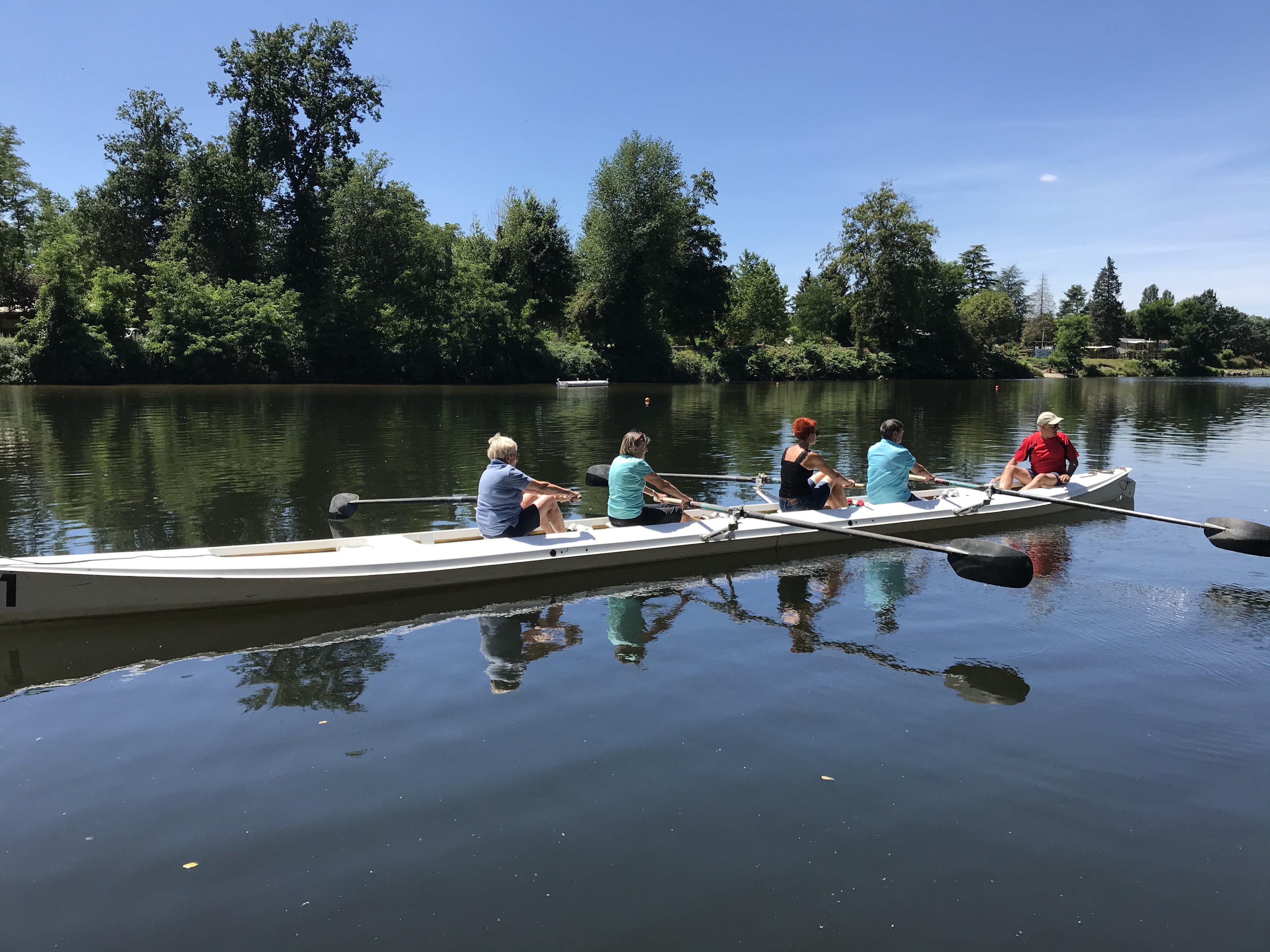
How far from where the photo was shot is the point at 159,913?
3.76 meters

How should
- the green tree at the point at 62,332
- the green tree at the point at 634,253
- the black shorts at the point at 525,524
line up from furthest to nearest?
the green tree at the point at 634,253
the green tree at the point at 62,332
the black shorts at the point at 525,524

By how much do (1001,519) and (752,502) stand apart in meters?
3.97

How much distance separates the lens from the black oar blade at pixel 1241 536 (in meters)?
9.35

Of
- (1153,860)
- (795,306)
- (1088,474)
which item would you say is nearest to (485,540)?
(1153,860)

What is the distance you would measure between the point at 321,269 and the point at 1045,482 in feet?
151

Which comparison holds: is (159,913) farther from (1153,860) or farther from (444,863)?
(1153,860)

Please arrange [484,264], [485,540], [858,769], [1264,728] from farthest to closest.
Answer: [484,264] < [485,540] < [1264,728] < [858,769]

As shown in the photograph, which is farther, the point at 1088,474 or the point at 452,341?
the point at 452,341

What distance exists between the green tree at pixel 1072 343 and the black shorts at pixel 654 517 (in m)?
85.5

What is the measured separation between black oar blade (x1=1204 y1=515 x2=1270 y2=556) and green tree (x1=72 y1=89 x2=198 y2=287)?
54.0m

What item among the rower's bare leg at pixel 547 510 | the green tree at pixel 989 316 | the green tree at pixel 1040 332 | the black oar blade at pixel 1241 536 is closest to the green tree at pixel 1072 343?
the green tree at pixel 989 316

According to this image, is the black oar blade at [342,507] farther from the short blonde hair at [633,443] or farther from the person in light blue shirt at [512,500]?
the short blonde hair at [633,443]

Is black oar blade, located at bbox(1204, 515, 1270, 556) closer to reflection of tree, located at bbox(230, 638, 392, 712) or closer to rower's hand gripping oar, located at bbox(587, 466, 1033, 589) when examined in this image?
rower's hand gripping oar, located at bbox(587, 466, 1033, 589)

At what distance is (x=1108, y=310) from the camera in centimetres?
11144
